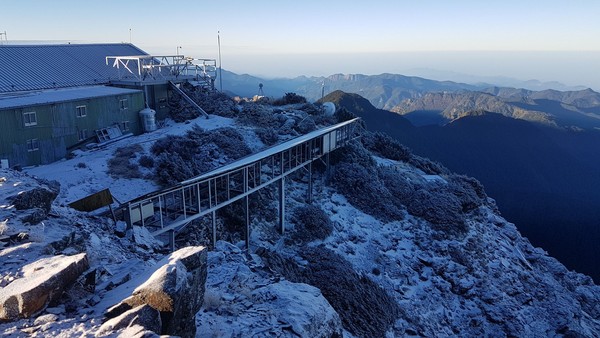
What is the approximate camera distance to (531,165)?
87125 millimetres

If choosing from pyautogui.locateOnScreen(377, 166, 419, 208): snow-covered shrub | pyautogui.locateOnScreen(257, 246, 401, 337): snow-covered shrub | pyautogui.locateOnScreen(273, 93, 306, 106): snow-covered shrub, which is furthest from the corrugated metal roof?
pyautogui.locateOnScreen(377, 166, 419, 208): snow-covered shrub

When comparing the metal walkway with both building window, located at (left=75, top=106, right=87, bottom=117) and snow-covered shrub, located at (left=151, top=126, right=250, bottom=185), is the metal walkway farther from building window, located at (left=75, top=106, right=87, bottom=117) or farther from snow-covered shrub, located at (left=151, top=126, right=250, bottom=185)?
building window, located at (left=75, top=106, right=87, bottom=117)

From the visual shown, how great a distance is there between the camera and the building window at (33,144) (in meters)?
24.7

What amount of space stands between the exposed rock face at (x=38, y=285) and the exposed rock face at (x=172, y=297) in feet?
3.97

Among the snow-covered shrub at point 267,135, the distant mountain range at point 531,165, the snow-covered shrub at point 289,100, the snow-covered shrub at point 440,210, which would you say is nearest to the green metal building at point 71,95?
the snow-covered shrub at point 267,135

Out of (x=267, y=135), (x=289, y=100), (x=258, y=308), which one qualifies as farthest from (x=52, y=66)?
(x=258, y=308)

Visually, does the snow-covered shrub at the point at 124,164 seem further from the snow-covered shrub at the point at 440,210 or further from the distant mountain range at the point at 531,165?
the distant mountain range at the point at 531,165

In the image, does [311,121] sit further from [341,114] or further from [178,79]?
[178,79]

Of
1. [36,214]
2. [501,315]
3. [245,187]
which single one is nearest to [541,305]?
[501,315]

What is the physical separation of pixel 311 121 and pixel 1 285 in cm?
3332

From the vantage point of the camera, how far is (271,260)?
1989cm

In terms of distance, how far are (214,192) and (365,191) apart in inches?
557

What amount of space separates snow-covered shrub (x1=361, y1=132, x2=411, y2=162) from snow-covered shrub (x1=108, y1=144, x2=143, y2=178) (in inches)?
988

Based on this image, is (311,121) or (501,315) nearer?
(501,315)
